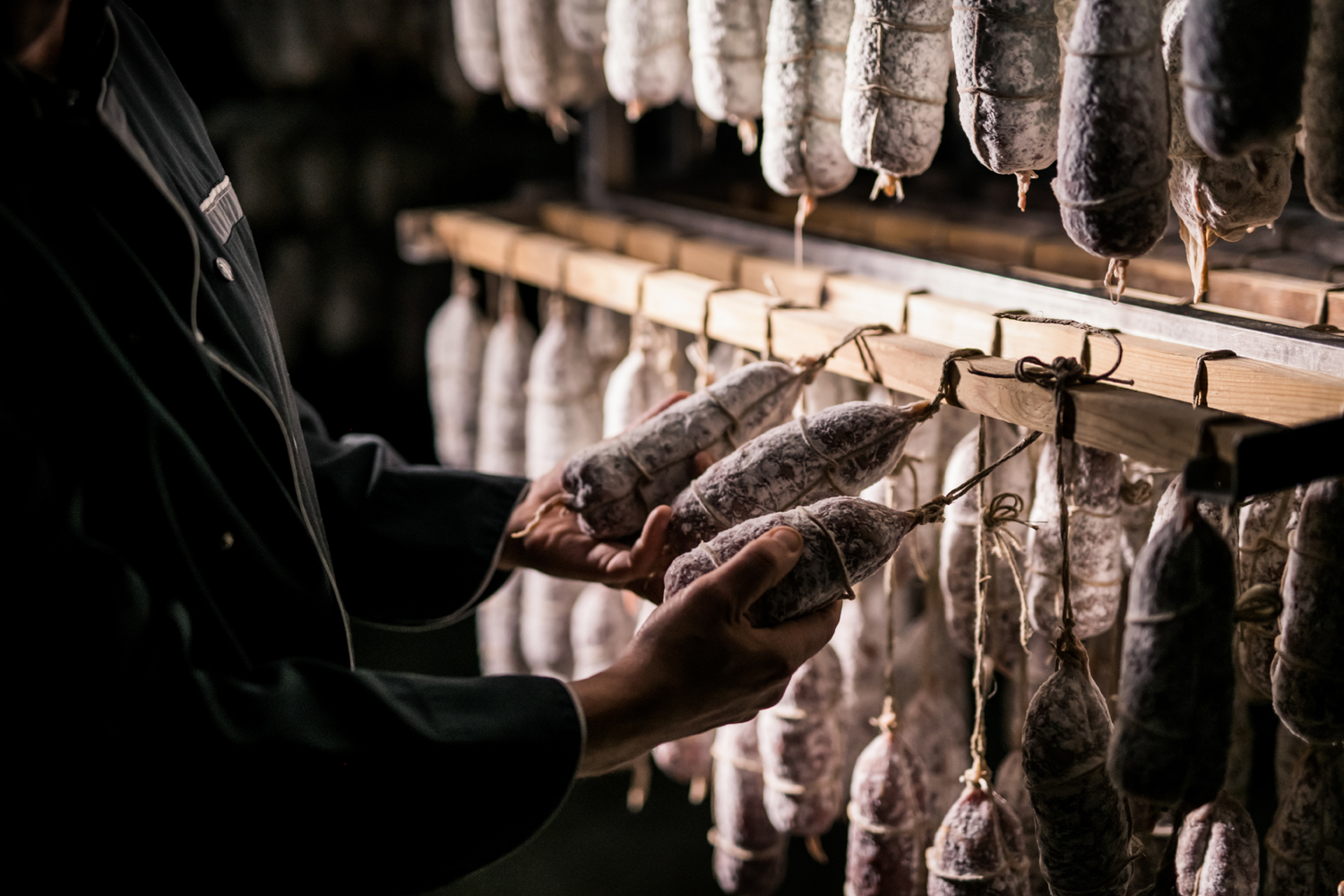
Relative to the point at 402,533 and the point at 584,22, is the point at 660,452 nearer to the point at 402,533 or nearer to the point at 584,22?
the point at 402,533

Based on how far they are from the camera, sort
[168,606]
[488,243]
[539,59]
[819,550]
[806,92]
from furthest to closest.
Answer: [488,243] < [539,59] < [806,92] < [819,550] < [168,606]

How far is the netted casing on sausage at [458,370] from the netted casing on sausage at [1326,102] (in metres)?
1.59

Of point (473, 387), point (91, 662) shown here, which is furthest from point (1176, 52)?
point (473, 387)

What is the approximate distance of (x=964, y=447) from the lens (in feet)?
4.09

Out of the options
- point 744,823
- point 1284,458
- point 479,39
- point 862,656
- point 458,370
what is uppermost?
point 479,39

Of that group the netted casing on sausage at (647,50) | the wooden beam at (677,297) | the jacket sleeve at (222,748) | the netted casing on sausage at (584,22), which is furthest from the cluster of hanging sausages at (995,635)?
the netted casing on sausage at (584,22)

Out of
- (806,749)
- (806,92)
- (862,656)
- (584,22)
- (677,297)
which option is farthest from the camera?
(584,22)

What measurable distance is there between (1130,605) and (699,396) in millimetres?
490

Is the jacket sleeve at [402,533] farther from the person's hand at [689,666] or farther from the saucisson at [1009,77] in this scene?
the saucisson at [1009,77]

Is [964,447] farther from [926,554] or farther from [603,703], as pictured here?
[603,703]

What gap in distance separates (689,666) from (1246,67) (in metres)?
0.57

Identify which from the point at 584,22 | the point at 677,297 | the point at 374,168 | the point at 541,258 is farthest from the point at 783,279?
the point at 374,168

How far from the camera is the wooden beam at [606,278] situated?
163 centimetres

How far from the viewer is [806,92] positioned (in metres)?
1.22
